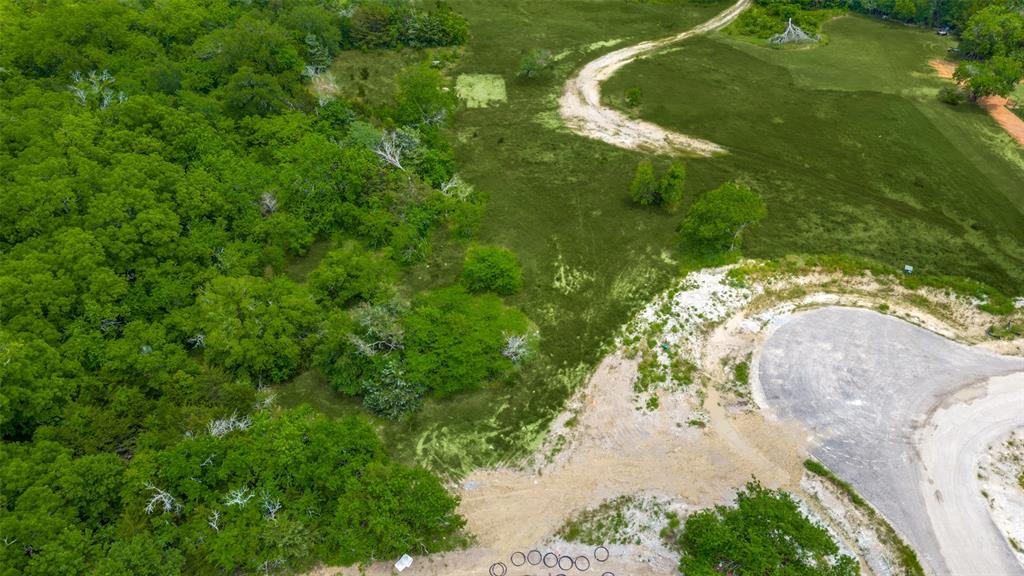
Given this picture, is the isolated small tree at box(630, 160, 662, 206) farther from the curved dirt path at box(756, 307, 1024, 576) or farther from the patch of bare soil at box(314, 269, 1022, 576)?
the curved dirt path at box(756, 307, 1024, 576)

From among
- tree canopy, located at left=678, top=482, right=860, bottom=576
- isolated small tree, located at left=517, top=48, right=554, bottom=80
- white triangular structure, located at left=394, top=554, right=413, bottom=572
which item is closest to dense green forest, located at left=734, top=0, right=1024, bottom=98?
isolated small tree, located at left=517, top=48, right=554, bottom=80

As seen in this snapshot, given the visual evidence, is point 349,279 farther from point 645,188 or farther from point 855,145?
point 855,145

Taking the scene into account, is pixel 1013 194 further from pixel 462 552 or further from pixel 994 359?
pixel 462 552

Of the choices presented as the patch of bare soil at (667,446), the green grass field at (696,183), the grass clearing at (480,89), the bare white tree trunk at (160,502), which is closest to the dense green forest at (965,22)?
the green grass field at (696,183)

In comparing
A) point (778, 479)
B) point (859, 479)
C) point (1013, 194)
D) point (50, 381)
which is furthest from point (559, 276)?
point (1013, 194)

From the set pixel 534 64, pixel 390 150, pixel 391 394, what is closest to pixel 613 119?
pixel 534 64

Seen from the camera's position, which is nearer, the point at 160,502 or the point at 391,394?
the point at 160,502

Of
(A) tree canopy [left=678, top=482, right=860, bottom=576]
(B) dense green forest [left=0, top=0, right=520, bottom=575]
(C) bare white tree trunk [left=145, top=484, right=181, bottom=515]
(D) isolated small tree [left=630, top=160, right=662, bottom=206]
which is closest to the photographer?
(A) tree canopy [left=678, top=482, right=860, bottom=576]
